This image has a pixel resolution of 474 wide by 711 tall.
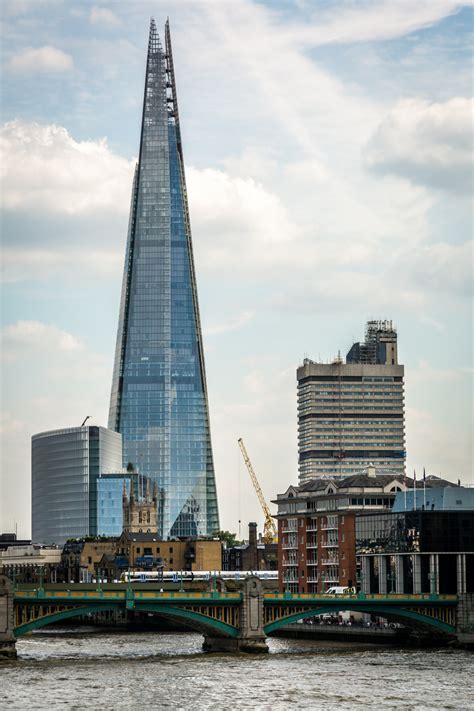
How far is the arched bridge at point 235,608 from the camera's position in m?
172

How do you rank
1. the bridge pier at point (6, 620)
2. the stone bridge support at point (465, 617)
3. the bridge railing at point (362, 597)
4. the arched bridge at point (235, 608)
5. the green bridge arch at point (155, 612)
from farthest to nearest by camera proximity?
1. the stone bridge support at point (465, 617)
2. the bridge railing at point (362, 597)
3. the arched bridge at point (235, 608)
4. the green bridge arch at point (155, 612)
5. the bridge pier at point (6, 620)

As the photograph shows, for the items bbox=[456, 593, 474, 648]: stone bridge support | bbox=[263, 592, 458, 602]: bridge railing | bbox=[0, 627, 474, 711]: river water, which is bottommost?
bbox=[0, 627, 474, 711]: river water

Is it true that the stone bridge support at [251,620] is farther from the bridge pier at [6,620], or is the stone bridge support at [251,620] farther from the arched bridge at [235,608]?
the bridge pier at [6,620]

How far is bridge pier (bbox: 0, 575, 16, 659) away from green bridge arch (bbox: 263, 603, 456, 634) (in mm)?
28608

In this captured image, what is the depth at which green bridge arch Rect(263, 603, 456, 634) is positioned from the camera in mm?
179500

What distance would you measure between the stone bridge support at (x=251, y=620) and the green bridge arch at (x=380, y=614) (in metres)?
2.04

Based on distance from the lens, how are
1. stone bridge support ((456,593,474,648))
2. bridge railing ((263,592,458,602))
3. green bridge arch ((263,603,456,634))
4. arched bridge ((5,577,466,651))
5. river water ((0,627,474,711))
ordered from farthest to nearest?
stone bridge support ((456,593,474,648)) → bridge railing ((263,592,458,602)) → green bridge arch ((263,603,456,634)) → arched bridge ((5,577,466,651)) → river water ((0,627,474,711))

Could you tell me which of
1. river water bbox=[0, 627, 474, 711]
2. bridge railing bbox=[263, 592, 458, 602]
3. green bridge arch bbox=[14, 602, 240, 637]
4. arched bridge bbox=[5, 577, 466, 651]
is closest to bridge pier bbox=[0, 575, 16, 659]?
arched bridge bbox=[5, 577, 466, 651]

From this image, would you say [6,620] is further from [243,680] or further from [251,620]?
[243,680]

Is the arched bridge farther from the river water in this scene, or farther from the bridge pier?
the river water

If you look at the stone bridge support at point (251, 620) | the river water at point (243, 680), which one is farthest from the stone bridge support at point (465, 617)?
the stone bridge support at point (251, 620)

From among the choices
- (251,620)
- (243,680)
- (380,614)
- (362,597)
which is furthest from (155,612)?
(243,680)

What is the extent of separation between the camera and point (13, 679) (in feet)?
477

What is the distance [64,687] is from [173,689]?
974 centimetres
